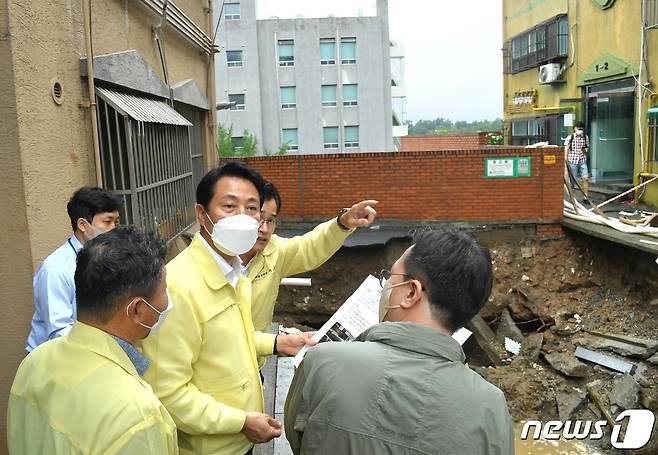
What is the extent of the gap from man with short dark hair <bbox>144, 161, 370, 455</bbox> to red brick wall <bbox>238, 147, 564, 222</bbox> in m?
7.91

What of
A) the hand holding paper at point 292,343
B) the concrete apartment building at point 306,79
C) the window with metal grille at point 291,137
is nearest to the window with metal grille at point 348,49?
the concrete apartment building at point 306,79

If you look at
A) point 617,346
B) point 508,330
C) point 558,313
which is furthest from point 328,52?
point 617,346

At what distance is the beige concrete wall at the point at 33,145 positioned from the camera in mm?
3006

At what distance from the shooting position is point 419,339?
1.49m

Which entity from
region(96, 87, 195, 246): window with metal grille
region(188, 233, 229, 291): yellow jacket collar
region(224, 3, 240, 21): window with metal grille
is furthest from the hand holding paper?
region(224, 3, 240, 21): window with metal grille

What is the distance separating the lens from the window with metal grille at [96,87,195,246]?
424cm

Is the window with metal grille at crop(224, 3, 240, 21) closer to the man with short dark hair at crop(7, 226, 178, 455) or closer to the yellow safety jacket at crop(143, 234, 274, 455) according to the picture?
the yellow safety jacket at crop(143, 234, 274, 455)

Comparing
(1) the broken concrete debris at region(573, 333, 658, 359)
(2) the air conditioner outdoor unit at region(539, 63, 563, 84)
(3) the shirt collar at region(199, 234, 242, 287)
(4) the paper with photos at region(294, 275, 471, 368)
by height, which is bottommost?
(1) the broken concrete debris at region(573, 333, 658, 359)

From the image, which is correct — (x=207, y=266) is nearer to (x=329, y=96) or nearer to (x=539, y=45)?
(x=539, y=45)

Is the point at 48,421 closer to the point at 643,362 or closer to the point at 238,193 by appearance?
the point at 238,193

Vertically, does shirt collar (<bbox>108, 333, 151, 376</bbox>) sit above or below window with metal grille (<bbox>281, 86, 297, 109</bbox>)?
below

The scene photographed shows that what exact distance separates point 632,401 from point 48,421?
6.41 metres

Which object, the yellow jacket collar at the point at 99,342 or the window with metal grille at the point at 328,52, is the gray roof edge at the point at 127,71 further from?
the window with metal grille at the point at 328,52

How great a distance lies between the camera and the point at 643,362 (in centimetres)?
697
